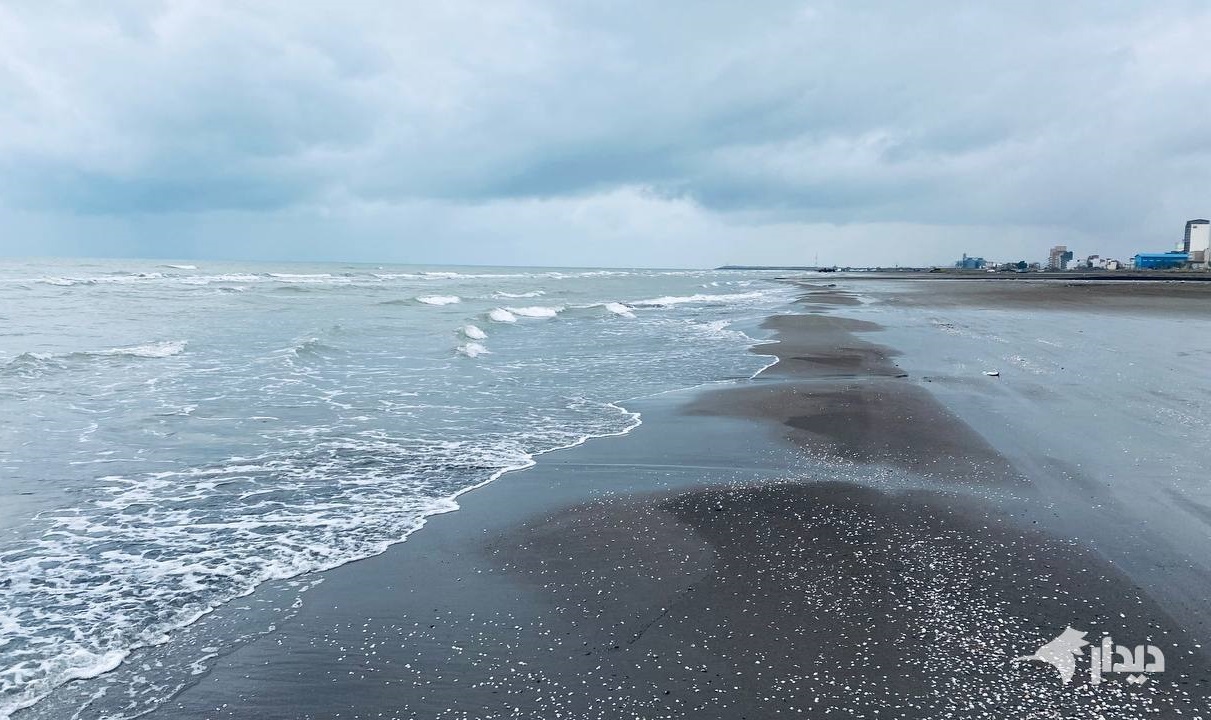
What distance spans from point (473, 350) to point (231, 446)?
34.2ft

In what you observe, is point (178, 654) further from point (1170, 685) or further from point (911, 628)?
point (1170, 685)

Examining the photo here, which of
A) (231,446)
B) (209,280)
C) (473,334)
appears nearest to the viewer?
(231,446)

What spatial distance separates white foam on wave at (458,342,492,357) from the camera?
18.6 meters

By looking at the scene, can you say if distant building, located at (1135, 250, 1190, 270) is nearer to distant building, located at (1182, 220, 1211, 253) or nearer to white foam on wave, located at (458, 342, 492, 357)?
distant building, located at (1182, 220, 1211, 253)

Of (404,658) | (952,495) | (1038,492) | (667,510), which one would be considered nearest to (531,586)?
(404,658)

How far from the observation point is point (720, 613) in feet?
14.4

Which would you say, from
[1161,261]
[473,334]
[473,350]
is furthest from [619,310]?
[1161,261]

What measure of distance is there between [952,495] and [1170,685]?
3.16m

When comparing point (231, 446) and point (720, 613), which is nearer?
point (720, 613)

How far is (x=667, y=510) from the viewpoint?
6.42 metres

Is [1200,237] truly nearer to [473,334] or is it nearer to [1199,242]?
[1199,242]

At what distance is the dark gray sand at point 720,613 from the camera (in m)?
3.53

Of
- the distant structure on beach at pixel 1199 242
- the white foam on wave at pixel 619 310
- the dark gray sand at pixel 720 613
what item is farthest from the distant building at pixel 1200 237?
the dark gray sand at pixel 720 613

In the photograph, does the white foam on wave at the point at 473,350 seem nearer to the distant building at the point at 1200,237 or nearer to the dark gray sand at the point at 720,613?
the dark gray sand at the point at 720,613
